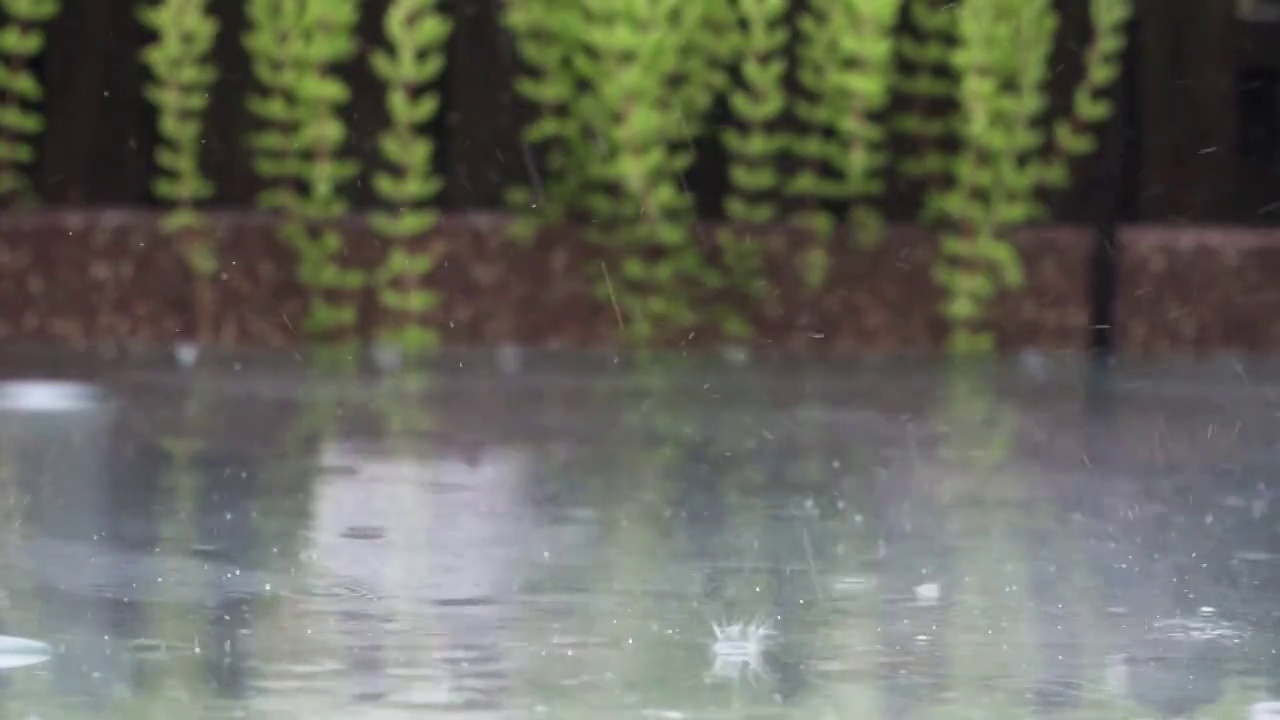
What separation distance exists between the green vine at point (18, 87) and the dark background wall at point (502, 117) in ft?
0.55

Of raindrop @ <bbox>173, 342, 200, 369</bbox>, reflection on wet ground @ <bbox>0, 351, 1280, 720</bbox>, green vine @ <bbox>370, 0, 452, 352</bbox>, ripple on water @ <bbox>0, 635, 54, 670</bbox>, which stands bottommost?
ripple on water @ <bbox>0, 635, 54, 670</bbox>

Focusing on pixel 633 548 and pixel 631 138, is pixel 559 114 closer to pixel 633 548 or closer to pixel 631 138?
pixel 631 138

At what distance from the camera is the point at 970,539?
25.9 ft

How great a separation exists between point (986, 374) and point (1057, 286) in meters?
1.45

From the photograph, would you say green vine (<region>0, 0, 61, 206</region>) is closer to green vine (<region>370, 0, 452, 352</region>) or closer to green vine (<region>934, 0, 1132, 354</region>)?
green vine (<region>370, 0, 452, 352</region>)

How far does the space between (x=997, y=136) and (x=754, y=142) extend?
1.22m

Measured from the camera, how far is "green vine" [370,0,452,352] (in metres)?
14.4

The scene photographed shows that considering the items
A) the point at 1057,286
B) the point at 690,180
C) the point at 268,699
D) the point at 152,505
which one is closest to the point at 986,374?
the point at 1057,286

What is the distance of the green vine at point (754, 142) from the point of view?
46.8 feet

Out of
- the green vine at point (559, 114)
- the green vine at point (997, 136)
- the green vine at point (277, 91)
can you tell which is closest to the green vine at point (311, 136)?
the green vine at point (277, 91)

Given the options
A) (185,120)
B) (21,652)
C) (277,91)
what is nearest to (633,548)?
(21,652)

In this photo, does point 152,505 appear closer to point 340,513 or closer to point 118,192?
point 340,513

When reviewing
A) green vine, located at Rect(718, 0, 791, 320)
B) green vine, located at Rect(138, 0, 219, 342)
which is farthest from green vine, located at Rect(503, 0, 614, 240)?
green vine, located at Rect(138, 0, 219, 342)

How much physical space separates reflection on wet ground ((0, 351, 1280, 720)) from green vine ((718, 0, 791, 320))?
1.81 m
